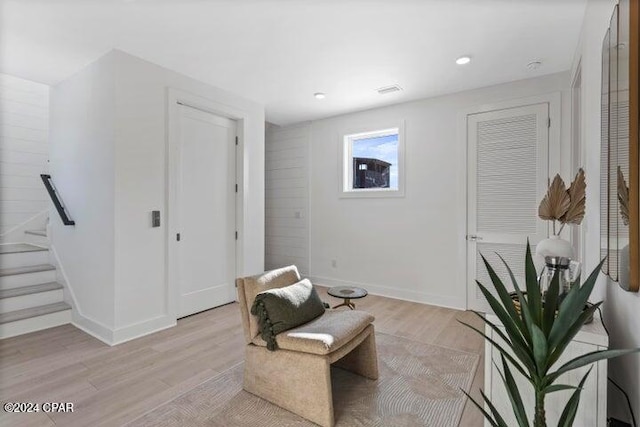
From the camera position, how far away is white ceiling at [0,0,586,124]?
7.26 ft

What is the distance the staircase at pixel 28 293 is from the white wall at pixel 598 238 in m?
4.40

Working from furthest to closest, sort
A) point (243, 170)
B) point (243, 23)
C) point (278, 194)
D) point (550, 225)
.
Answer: point (278, 194), point (243, 170), point (550, 225), point (243, 23)

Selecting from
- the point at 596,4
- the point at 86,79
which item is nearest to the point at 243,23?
the point at 86,79

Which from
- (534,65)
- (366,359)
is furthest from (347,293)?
(534,65)

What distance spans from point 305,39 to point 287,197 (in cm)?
304

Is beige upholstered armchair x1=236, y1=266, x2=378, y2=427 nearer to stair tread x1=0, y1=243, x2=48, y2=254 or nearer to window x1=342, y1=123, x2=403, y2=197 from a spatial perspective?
window x1=342, y1=123, x2=403, y2=197

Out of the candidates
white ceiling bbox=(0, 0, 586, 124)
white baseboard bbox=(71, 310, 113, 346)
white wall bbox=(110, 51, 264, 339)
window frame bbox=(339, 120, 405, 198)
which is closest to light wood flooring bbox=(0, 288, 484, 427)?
white baseboard bbox=(71, 310, 113, 346)

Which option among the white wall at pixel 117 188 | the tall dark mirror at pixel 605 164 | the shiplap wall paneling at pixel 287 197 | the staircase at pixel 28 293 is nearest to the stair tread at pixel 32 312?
the staircase at pixel 28 293

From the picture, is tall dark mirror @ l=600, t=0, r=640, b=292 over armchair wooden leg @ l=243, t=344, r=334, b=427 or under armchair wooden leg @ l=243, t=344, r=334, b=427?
over

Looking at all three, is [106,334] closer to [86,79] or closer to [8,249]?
[8,249]

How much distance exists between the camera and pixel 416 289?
406 centimetres

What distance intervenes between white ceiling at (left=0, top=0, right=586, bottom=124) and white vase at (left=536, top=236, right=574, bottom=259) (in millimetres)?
1686

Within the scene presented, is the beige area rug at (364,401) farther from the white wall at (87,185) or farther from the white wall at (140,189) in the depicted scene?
the white wall at (87,185)

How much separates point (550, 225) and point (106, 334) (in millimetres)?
4429
